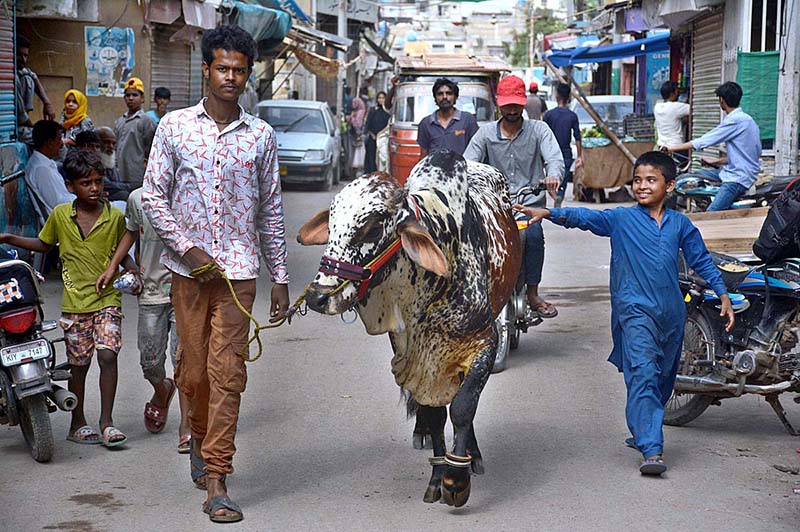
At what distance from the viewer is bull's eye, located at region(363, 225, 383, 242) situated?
462 cm

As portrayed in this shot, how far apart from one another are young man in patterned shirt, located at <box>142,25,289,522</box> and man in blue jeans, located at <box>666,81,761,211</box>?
6603 millimetres

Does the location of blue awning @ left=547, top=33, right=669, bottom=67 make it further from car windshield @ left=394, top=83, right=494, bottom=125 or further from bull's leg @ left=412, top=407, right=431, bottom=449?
bull's leg @ left=412, top=407, right=431, bottom=449

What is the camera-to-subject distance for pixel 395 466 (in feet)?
18.2

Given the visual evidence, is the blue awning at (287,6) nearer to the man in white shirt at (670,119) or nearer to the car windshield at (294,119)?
the car windshield at (294,119)

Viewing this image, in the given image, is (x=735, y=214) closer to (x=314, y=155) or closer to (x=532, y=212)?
(x=532, y=212)

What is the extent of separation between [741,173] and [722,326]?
496 centimetres

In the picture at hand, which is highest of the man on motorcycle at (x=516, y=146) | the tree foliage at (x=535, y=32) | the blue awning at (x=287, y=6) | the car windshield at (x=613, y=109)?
the tree foliage at (x=535, y=32)

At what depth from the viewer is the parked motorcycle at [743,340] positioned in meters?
5.88

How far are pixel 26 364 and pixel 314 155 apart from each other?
1675 centimetres

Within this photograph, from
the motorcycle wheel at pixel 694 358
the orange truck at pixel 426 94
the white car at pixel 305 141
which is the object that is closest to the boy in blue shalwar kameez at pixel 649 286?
the motorcycle wheel at pixel 694 358

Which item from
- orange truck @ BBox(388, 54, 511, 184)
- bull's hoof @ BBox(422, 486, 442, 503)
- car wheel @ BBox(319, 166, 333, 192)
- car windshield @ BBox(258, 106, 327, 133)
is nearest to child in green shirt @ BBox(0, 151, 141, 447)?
bull's hoof @ BBox(422, 486, 442, 503)

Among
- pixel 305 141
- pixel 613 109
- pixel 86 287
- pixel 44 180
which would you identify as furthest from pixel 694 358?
pixel 613 109

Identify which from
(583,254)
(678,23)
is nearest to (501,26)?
(678,23)

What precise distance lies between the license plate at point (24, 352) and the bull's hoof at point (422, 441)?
1.86 meters
